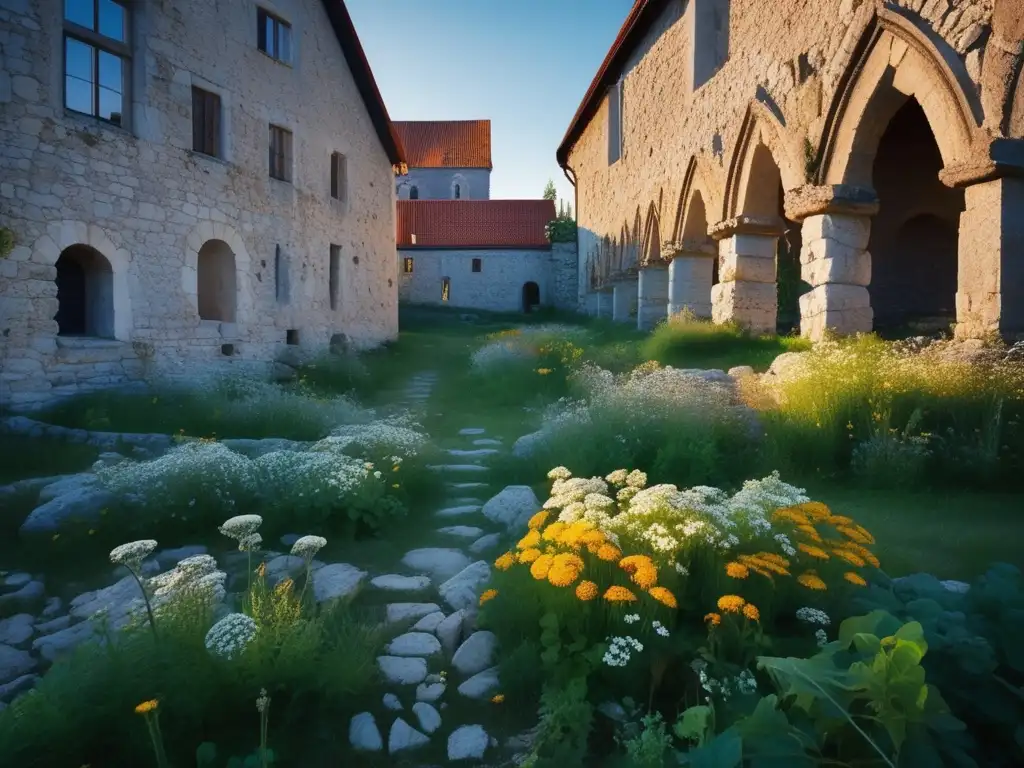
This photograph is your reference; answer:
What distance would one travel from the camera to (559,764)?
2031 millimetres

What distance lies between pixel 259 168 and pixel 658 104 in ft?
26.2

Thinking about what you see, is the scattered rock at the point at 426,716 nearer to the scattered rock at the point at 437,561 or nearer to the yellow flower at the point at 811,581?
the scattered rock at the point at 437,561

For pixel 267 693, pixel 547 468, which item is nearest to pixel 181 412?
pixel 547 468

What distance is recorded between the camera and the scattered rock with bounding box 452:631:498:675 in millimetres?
2816

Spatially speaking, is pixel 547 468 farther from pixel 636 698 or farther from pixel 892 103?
pixel 892 103

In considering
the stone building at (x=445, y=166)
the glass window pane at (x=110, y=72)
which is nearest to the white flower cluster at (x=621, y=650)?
the glass window pane at (x=110, y=72)

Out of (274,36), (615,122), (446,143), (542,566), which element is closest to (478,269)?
(446,143)

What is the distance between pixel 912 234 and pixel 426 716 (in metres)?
14.0

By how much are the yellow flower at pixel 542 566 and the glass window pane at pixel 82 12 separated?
9511 millimetres

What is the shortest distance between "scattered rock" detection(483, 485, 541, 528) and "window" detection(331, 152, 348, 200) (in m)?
11.8

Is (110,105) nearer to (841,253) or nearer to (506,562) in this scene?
(506,562)

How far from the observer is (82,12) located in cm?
856

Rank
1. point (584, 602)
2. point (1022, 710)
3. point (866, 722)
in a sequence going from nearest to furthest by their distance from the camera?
point (866, 722), point (1022, 710), point (584, 602)

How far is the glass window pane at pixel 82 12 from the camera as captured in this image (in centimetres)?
838
